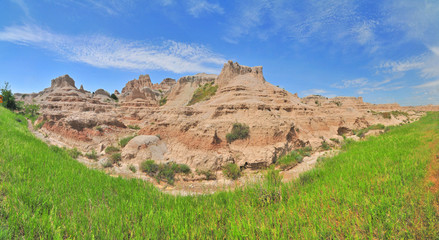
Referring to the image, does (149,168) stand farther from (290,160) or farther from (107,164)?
(290,160)

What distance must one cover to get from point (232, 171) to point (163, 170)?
5283 mm

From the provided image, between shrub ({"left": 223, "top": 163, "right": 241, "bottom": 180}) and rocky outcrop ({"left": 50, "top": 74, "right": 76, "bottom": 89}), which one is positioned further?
rocky outcrop ({"left": 50, "top": 74, "right": 76, "bottom": 89})

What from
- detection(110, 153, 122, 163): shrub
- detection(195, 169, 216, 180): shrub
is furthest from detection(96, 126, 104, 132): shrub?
detection(195, 169, 216, 180): shrub

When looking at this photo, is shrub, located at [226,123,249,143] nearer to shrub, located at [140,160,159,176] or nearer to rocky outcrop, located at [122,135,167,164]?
rocky outcrop, located at [122,135,167,164]

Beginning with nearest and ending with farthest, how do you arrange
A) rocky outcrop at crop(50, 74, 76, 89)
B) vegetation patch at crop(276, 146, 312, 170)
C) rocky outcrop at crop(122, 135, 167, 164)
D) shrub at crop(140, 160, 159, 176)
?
shrub at crop(140, 160, 159, 176), vegetation patch at crop(276, 146, 312, 170), rocky outcrop at crop(122, 135, 167, 164), rocky outcrop at crop(50, 74, 76, 89)

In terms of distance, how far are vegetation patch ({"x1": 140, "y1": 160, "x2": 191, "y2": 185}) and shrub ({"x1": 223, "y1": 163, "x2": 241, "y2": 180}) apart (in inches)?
114

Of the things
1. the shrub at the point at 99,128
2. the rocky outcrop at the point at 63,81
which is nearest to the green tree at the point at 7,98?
the rocky outcrop at the point at 63,81

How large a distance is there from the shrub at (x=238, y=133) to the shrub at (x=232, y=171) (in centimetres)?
422

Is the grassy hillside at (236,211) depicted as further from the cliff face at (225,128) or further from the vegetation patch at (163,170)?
the cliff face at (225,128)

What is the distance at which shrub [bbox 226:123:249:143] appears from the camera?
17656 mm

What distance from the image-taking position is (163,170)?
13.1 metres

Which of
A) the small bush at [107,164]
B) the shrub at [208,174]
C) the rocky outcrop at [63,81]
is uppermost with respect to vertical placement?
the rocky outcrop at [63,81]

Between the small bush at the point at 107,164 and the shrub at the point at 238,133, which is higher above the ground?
the shrub at the point at 238,133

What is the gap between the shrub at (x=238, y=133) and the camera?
17656mm
